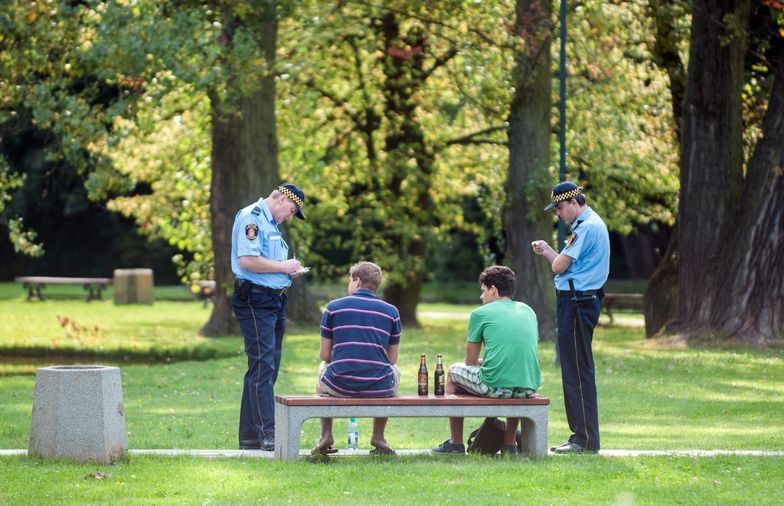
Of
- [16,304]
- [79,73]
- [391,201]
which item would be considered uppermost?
[79,73]

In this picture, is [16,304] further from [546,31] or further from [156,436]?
[156,436]

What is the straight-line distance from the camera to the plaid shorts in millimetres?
9672

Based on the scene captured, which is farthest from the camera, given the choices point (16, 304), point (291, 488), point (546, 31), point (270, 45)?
point (16, 304)

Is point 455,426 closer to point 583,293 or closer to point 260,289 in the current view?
point 583,293

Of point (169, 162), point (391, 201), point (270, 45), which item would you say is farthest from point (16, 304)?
point (270, 45)

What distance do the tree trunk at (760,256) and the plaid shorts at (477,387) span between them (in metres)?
11.5

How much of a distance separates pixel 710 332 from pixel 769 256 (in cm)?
145

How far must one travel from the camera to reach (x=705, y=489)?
8.57m

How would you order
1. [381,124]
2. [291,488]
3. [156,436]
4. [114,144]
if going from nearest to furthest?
1. [291,488]
2. [156,436]
3. [114,144]
4. [381,124]

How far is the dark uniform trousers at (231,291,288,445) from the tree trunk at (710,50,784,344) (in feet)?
38.8

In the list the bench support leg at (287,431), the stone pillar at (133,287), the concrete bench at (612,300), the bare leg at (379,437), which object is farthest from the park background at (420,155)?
the stone pillar at (133,287)

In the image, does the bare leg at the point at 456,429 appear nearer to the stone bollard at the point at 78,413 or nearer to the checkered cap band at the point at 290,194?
the checkered cap band at the point at 290,194

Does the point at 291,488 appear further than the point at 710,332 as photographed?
No

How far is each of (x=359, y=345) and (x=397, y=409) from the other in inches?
20.3
